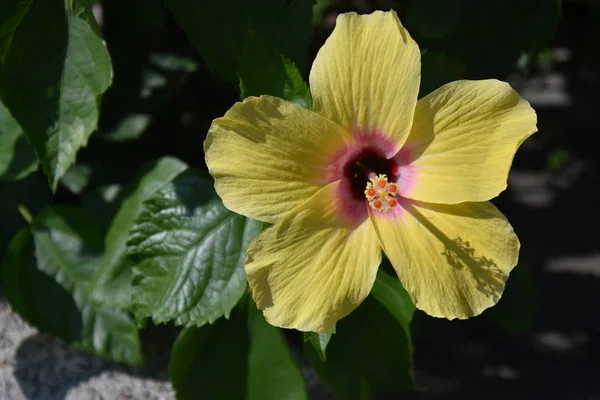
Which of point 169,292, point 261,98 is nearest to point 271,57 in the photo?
point 261,98

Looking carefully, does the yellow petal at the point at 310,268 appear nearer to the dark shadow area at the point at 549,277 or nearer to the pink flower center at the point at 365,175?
the pink flower center at the point at 365,175

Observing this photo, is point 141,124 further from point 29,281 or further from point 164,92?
point 29,281

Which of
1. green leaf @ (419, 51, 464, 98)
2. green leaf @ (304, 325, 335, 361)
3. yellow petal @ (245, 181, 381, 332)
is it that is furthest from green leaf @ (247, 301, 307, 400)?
green leaf @ (419, 51, 464, 98)

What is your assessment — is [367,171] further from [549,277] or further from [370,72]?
[549,277]

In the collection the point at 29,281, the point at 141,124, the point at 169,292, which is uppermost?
the point at 141,124

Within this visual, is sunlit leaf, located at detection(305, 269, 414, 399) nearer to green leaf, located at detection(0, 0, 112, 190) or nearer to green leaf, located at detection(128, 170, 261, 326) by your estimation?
green leaf, located at detection(128, 170, 261, 326)

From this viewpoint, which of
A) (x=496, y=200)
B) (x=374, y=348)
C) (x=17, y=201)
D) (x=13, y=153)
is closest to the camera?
(x=374, y=348)

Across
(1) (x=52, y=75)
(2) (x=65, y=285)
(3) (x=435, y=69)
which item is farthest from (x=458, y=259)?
(2) (x=65, y=285)
